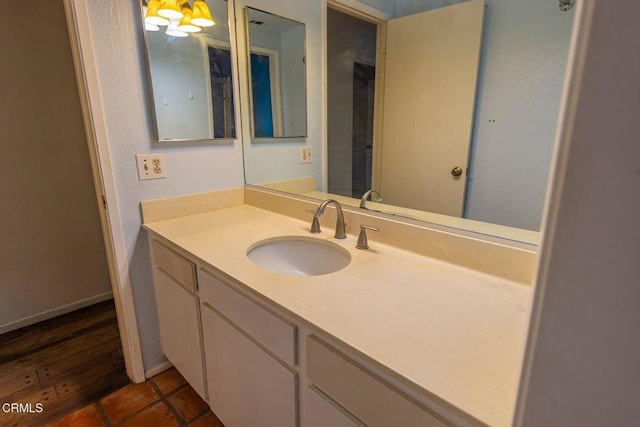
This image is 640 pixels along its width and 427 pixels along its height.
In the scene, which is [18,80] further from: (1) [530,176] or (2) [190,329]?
(1) [530,176]

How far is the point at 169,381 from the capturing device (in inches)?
67.6

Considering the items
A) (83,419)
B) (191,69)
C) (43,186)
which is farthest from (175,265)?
(43,186)

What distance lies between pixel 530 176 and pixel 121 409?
6.42ft

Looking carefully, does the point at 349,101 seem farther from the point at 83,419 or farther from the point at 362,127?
the point at 83,419

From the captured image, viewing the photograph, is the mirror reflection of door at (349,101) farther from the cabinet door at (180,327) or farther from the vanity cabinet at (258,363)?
the cabinet door at (180,327)

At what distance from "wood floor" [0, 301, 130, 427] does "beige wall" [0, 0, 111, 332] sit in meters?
0.19

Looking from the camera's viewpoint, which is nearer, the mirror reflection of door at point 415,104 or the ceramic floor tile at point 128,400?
the mirror reflection of door at point 415,104

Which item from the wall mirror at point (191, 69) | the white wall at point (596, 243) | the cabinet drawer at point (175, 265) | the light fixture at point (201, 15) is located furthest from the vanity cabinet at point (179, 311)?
the white wall at point (596, 243)

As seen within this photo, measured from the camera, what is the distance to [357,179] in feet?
5.16

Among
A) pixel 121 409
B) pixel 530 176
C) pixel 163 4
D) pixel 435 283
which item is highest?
pixel 163 4

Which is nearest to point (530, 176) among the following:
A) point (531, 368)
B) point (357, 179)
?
point (357, 179)

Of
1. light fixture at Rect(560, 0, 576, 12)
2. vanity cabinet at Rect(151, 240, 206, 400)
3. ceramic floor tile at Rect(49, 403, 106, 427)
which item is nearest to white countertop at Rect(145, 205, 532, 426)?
vanity cabinet at Rect(151, 240, 206, 400)

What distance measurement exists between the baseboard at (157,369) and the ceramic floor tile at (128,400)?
0.17 feet

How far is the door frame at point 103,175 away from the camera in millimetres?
1287
